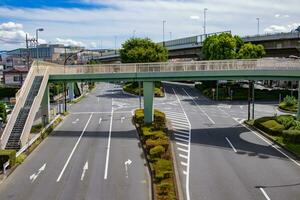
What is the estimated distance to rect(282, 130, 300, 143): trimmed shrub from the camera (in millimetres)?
A: 35125

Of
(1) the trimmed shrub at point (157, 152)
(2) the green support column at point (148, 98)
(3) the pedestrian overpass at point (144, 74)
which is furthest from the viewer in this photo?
(2) the green support column at point (148, 98)

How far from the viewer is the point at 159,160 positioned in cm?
2756

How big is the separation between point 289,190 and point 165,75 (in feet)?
67.7

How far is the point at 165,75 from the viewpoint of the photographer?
41.2 metres

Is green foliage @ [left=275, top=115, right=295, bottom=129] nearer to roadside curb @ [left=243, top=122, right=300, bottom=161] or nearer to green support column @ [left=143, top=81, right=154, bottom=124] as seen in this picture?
roadside curb @ [left=243, top=122, right=300, bottom=161]

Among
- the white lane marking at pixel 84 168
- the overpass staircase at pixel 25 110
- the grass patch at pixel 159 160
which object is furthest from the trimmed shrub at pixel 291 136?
the overpass staircase at pixel 25 110

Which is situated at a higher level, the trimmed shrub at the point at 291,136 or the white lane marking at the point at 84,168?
the trimmed shrub at the point at 291,136

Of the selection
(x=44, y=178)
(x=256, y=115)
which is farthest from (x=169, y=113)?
(x=44, y=178)

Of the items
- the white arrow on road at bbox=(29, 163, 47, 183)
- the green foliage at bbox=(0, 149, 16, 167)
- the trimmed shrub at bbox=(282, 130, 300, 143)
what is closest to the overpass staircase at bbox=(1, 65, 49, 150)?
the green foliage at bbox=(0, 149, 16, 167)

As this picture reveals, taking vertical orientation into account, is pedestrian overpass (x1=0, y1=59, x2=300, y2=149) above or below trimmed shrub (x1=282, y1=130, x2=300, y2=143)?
above

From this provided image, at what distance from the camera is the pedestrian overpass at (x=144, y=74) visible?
37625 mm

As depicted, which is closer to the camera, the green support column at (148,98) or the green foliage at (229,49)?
the green support column at (148,98)

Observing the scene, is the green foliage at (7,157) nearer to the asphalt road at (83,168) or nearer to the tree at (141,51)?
the asphalt road at (83,168)

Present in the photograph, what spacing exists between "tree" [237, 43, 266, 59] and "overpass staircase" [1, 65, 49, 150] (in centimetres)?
4777
